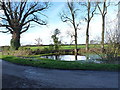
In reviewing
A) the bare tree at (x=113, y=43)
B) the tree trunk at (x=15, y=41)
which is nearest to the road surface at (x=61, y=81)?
the bare tree at (x=113, y=43)

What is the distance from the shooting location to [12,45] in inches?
978

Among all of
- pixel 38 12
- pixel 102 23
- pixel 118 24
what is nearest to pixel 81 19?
pixel 102 23

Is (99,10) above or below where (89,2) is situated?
below

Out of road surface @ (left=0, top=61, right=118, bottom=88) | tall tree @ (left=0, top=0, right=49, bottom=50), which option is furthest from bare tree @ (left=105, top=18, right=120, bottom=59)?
tall tree @ (left=0, top=0, right=49, bottom=50)

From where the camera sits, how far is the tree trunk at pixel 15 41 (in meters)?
24.8

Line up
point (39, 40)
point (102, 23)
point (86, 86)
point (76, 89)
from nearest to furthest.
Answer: point (76, 89)
point (86, 86)
point (102, 23)
point (39, 40)

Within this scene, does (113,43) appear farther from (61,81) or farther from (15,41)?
(15,41)

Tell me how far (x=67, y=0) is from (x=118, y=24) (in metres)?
18.6

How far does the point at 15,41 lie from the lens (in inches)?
996

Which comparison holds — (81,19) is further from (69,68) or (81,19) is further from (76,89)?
(76,89)

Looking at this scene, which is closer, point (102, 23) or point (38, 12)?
point (102, 23)

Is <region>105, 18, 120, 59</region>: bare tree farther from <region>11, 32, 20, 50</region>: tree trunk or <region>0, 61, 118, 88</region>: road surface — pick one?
<region>11, 32, 20, 50</region>: tree trunk

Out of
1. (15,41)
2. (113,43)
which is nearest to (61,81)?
(113,43)

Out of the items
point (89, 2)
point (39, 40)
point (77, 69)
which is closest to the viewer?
point (77, 69)
